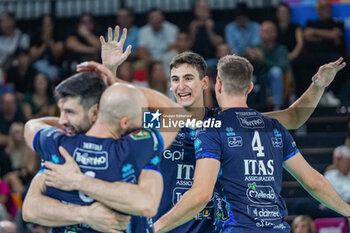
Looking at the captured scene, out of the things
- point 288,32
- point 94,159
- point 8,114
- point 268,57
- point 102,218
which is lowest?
point 8,114

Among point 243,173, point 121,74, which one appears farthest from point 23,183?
point 243,173

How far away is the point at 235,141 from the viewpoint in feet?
18.8

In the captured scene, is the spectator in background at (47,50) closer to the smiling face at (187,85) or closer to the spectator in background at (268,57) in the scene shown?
the spectator in background at (268,57)

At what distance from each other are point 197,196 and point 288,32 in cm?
911

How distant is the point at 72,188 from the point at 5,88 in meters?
10.2

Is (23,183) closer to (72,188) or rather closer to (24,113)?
(24,113)

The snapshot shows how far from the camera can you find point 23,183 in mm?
12523

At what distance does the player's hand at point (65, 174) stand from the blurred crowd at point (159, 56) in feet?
24.4

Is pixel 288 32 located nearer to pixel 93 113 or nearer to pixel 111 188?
pixel 93 113

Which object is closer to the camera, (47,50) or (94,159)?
(94,159)

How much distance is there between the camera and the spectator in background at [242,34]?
1407 cm

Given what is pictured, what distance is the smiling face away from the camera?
6.67 meters

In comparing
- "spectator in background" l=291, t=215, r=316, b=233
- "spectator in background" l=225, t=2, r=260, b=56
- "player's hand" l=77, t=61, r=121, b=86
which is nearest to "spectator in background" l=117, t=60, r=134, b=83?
"spectator in background" l=225, t=2, r=260, b=56

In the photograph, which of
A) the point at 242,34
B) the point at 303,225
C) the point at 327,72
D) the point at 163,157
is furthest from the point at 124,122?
the point at 242,34
